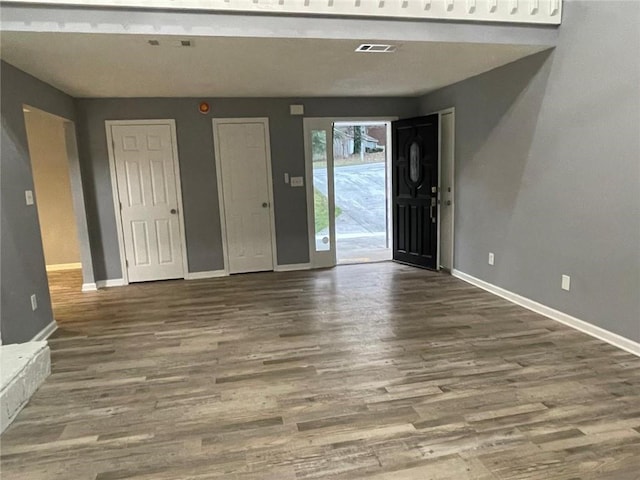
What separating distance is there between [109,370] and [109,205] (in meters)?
2.91

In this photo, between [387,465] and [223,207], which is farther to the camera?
[223,207]

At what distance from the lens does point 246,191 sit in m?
5.57

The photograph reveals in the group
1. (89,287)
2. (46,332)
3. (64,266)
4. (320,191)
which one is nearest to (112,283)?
(89,287)

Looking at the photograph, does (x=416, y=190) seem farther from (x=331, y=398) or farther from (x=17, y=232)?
(x=17, y=232)

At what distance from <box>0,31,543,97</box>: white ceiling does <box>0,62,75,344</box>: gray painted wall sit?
0.24 metres

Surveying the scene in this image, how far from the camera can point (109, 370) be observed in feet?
9.73

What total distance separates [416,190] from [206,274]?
303cm

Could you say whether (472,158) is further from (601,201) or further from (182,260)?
(182,260)

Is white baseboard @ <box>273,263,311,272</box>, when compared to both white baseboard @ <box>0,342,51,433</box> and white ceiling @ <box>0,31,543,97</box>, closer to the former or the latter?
white ceiling @ <box>0,31,543,97</box>

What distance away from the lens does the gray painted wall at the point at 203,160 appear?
513cm

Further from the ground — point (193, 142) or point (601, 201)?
point (193, 142)

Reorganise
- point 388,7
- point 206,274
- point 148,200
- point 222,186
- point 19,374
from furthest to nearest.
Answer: point 206,274, point 222,186, point 148,200, point 388,7, point 19,374

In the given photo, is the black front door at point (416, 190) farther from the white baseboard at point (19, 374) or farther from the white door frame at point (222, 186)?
the white baseboard at point (19, 374)

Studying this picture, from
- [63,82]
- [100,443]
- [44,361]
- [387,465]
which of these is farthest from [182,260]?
[387,465]
